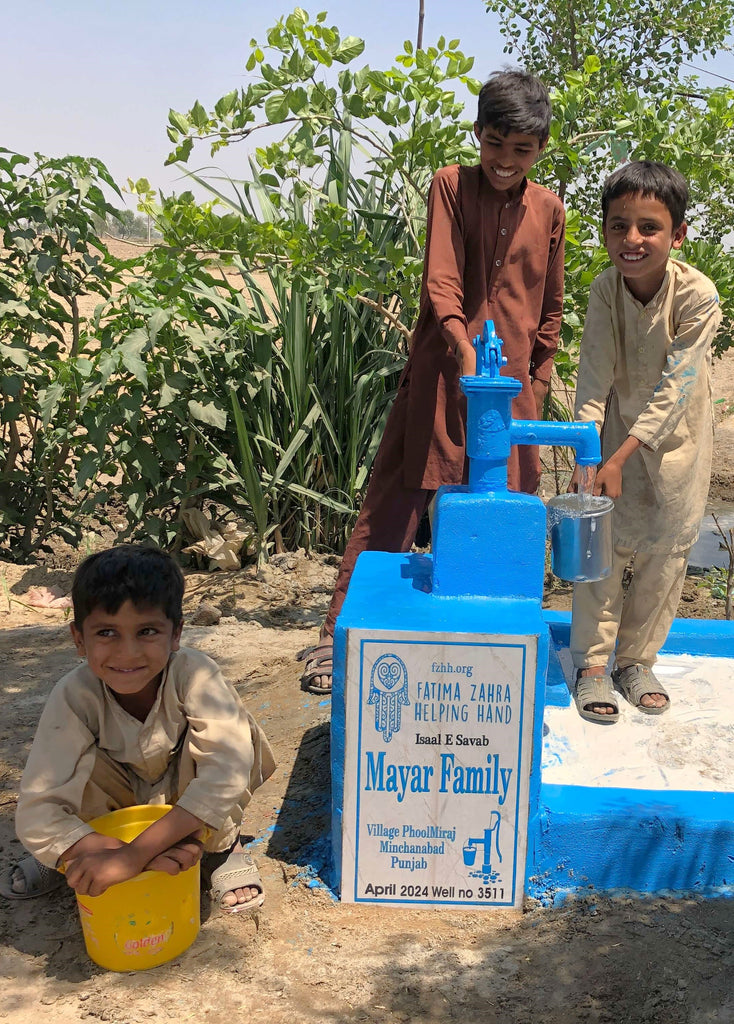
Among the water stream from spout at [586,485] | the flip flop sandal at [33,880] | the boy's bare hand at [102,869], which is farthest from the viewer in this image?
the water stream from spout at [586,485]

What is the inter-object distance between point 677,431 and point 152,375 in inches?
86.8

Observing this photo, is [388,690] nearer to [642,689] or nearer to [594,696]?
[594,696]

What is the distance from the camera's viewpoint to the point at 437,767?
206 cm

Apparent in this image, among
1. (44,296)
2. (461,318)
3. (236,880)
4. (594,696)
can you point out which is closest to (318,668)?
(594,696)

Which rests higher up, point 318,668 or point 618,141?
point 618,141

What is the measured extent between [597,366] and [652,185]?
1.47 ft

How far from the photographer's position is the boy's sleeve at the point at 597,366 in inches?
103

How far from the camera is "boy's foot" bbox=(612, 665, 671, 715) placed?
262cm

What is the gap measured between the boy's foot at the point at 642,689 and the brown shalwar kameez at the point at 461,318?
574 mm

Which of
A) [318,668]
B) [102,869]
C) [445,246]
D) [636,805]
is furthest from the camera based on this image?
[318,668]

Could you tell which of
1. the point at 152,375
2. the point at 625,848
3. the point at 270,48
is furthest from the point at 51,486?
the point at 625,848

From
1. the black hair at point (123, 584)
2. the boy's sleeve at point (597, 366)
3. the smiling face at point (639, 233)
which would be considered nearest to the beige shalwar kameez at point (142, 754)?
the black hair at point (123, 584)

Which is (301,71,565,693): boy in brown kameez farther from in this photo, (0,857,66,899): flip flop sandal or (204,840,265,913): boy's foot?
(0,857,66,899): flip flop sandal

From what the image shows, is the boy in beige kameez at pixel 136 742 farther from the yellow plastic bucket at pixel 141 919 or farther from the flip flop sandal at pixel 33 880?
the flip flop sandal at pixel 33 880
